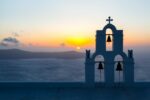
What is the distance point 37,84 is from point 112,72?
3486 millimetres

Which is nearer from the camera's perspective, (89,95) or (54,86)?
(89,95)

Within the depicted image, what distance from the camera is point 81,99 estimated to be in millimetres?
16484

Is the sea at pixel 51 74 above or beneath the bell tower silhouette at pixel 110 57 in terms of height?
beneath

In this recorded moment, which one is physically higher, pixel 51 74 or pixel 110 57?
pixel 110 57

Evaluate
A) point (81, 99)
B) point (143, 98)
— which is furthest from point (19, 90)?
point (143, 98)

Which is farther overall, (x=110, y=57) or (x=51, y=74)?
(x=51, y=74)

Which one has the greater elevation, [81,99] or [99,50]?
[99,50]

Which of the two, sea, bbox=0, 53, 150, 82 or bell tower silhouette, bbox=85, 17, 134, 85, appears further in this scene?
sea, bbox=0, 53, 150, 82

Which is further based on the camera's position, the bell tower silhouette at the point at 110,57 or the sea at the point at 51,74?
the sea at the point at 51,74

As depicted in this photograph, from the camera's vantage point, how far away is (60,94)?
56.1 feet

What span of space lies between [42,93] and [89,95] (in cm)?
208

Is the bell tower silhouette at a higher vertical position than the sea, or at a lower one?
higher

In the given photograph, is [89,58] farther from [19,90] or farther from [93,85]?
[19,90]

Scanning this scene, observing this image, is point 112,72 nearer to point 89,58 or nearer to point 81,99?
point 89,58
